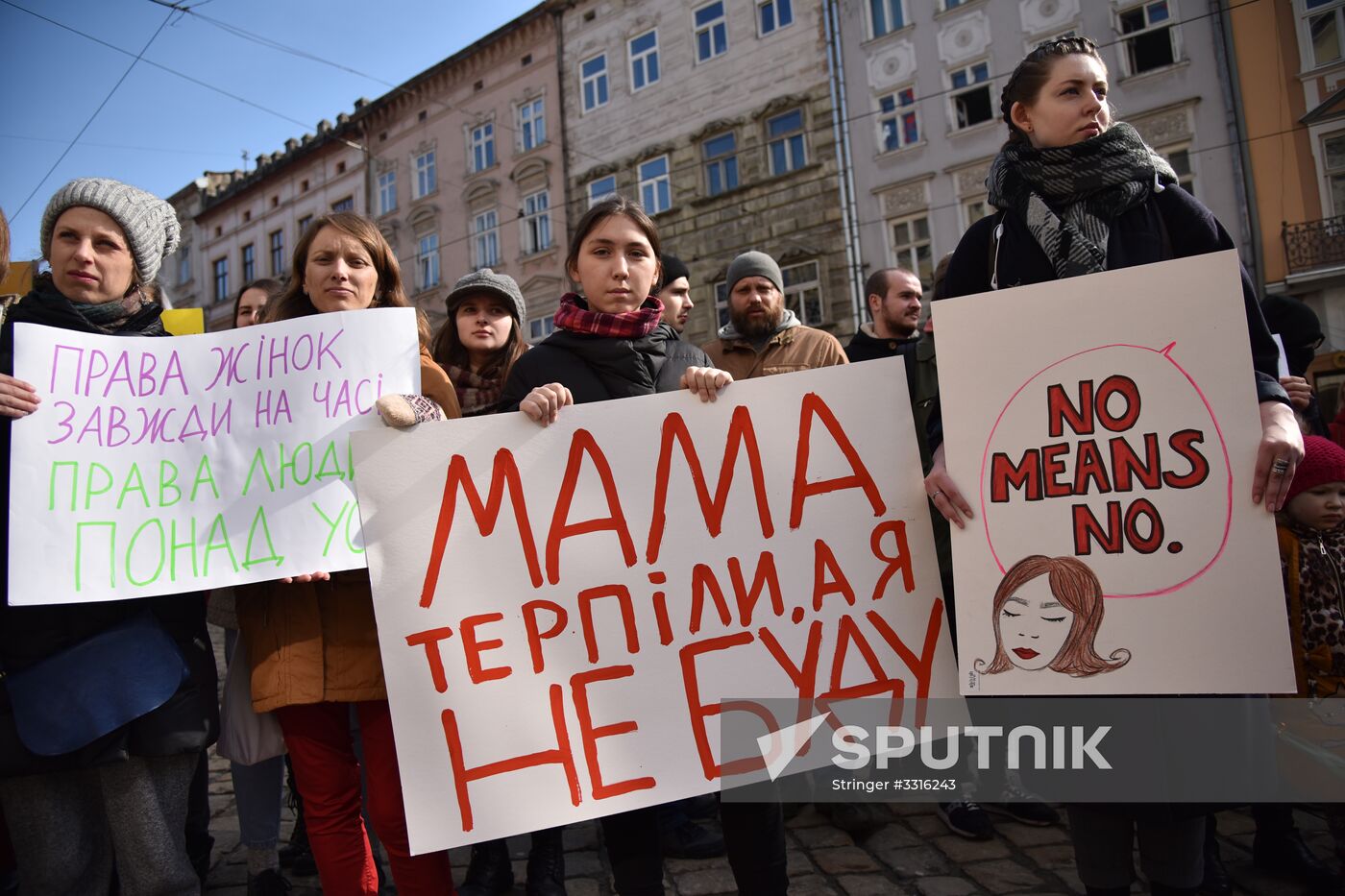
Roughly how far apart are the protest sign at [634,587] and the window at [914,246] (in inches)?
582

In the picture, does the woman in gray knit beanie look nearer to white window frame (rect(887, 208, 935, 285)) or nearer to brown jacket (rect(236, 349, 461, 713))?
brown jacket (rect(236, 349, 461, 713))

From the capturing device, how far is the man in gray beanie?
11.6 feet

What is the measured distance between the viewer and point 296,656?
6.57 feet

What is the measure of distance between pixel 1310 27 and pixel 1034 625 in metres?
Answer: 16.7

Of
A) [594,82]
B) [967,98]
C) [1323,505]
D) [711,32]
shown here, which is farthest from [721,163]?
Result: [1323,505]

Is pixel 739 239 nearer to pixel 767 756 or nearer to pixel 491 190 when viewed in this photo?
pixel 491 190

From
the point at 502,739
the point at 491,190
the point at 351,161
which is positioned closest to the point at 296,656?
the point at 502,739

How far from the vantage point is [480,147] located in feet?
75.6

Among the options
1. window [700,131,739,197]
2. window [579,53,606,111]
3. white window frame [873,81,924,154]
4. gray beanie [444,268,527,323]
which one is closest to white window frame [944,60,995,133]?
white window frame [873,81,924,154]

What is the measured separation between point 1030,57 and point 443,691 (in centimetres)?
189

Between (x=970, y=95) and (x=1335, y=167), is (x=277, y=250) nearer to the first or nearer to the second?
(x=970, y=95)

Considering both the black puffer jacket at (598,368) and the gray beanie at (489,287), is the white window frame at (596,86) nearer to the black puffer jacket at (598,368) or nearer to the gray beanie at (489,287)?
the gray beanie at (489,287)

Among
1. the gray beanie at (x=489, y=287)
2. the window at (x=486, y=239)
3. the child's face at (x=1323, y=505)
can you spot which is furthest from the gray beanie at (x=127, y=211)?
the window at (x=486, y=239)

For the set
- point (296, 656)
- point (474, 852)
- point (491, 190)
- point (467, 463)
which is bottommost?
point (474, 852)
